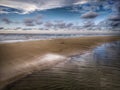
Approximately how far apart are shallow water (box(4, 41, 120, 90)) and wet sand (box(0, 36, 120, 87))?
118 millimetres

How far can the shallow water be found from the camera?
2.78 metres

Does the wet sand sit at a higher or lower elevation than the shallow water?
higher

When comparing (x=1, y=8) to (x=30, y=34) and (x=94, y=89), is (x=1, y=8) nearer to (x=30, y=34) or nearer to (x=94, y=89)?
(x=30, y=34)

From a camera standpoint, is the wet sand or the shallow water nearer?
the shallow water

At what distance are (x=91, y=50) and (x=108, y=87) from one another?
0.98m

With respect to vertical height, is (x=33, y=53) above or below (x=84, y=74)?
above

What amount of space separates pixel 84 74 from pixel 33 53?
3.11 ft

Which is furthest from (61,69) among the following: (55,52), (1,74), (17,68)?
(1,74)

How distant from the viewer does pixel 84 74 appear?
3.10m

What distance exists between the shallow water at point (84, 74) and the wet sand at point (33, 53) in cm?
12

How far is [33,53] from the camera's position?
3145 millimetres

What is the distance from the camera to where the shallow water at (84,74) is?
9.13 ft

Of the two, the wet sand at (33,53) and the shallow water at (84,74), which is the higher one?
the wet sand at (33,53)

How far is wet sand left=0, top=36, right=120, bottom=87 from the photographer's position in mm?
2957
